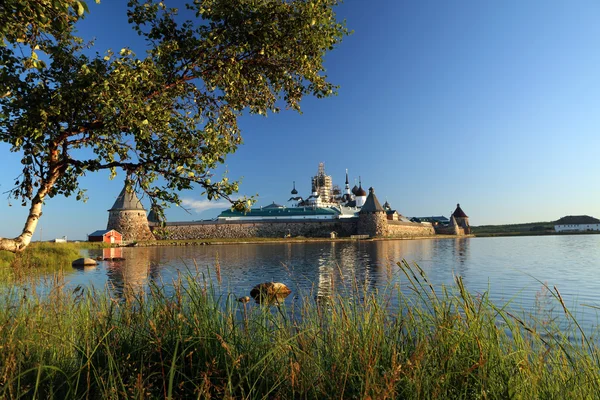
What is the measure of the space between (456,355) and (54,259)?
2911 cm

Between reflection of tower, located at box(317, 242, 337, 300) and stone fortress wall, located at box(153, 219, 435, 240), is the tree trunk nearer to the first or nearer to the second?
reflection of tower, located at box(317, 242, 337, 300)

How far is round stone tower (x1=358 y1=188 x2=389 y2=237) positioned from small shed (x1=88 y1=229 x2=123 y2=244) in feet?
158

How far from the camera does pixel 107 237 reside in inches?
2685

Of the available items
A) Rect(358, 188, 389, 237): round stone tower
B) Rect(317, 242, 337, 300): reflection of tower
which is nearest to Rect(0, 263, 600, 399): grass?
Rect(317, 242, 337, 300): reflection of tower

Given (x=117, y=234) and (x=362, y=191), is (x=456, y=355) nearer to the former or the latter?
(x=117, y=234)

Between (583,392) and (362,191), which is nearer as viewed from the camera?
→ (583,392)

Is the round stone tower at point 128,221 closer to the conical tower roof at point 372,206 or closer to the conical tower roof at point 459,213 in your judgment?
the conical tower roof at point 372,206

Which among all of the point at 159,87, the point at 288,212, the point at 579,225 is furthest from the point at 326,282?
the point at 579,225

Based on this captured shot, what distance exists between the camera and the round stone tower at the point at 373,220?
85938 millimetres

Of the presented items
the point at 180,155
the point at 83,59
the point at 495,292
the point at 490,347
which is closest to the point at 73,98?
the point at 83,59

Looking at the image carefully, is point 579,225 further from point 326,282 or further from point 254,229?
point 326,282

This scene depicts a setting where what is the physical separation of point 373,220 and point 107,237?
5161 centimetres

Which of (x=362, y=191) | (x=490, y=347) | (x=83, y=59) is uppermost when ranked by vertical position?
(x=362, y=191)

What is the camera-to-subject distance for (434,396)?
2789mm
